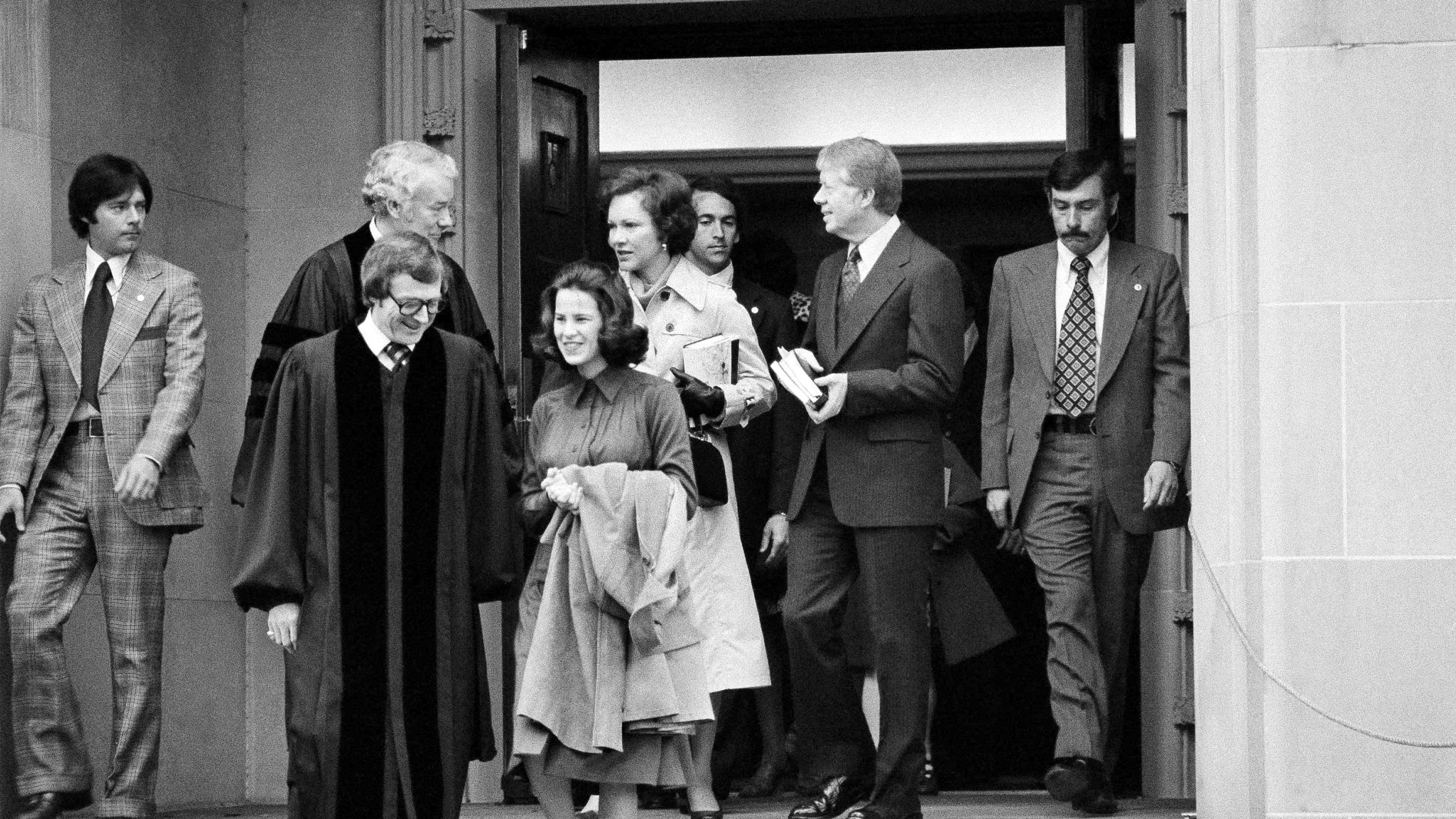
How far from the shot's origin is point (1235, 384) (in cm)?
812

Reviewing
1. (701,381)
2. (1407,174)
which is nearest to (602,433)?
(701,381)

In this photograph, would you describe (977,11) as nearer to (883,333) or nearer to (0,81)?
(883,333)

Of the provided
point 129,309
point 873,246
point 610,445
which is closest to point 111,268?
point 129,309

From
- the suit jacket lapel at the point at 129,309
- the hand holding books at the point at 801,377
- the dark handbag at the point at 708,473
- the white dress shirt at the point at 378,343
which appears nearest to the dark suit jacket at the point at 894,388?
the hand holding books at the point at 801,377

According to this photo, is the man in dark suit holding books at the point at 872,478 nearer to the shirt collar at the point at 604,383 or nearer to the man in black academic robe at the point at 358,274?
the shirt collar at the point at 604,383

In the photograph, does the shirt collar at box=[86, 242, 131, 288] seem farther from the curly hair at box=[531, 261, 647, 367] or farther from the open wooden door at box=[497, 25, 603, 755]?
the curly hair at box=[531, 261, 647, 367]

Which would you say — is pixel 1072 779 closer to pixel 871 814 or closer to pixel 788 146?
pixel 871 814

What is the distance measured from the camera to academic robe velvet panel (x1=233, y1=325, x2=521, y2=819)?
303 inches

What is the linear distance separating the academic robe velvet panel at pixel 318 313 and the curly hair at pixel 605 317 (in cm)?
39

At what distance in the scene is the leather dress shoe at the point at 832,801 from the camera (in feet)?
28.6

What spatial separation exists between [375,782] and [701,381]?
1872 millimetres

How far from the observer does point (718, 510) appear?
350 inches

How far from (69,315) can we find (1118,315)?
3761 mm

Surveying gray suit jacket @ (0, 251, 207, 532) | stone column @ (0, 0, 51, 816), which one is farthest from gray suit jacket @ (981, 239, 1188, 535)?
stone column @ (0, 0, 51, 816)
